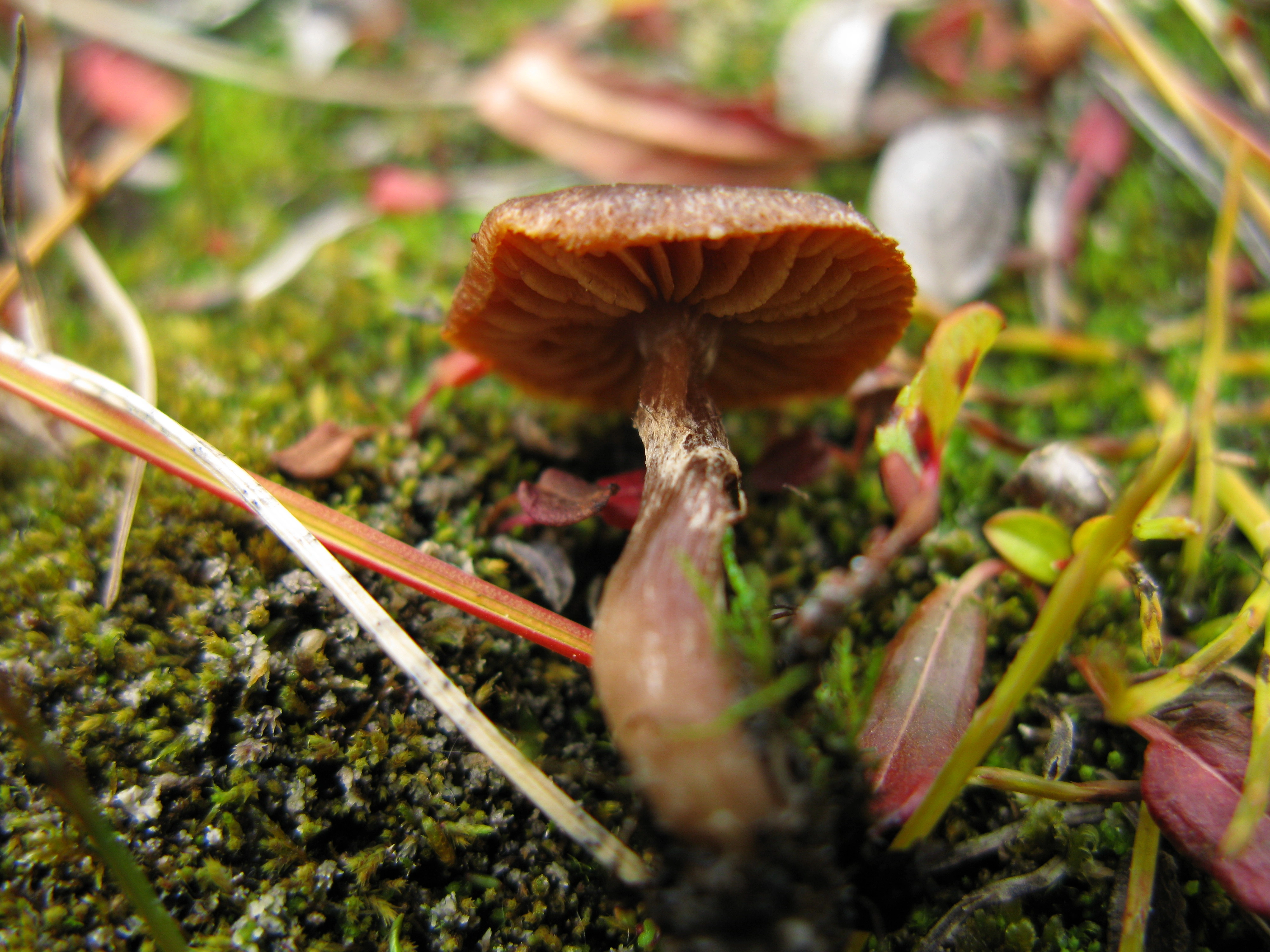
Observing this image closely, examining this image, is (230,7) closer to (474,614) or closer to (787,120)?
(787,120)

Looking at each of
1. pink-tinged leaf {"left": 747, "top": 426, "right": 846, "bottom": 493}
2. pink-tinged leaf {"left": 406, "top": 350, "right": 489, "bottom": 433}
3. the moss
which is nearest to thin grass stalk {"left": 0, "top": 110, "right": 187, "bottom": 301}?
the moss

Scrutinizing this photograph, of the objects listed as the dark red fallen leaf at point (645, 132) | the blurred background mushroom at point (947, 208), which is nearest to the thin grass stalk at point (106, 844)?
the dark red fallen leaf at point (645, 132)

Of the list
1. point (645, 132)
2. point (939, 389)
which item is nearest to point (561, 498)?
point (939, 389)

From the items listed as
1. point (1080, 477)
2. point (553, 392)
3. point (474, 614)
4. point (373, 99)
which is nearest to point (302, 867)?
point (474, 614)

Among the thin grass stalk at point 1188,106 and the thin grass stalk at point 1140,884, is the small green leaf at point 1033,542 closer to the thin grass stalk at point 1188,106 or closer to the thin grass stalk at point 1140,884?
the thin grass stalk at point 1140,884

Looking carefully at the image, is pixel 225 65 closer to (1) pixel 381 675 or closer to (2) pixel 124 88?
(2) pixel 124 88

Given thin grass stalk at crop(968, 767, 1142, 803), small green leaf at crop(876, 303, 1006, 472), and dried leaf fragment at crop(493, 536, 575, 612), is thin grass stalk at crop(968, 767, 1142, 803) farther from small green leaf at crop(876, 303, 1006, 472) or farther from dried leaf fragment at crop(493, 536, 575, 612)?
dried leaf fragment at crop(493, 536, 575, 612)
